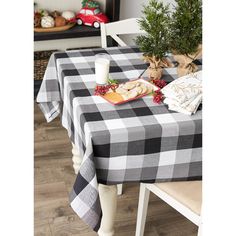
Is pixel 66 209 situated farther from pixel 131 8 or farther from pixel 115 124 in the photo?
pixel 131 8

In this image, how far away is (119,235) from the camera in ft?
6.23

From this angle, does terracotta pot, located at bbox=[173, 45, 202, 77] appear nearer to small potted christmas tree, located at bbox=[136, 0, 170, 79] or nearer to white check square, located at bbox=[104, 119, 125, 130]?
small potted christmas tree, located at bbox=[136, 0, 170, 79]

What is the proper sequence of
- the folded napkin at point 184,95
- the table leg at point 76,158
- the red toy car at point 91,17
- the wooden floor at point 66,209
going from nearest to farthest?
the folded napkin at point 184,95 < the wooden floor at point 66,209 < the table leg at point 76,158 < the red toy car at point 91,17

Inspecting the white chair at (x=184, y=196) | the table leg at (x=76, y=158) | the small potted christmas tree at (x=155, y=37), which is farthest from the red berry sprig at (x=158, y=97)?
the table leg at (x=76, y=158)

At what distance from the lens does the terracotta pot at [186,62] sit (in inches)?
63.0

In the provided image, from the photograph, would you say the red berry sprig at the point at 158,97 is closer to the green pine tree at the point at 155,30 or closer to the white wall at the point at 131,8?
the green pine tree at the point at 155,30

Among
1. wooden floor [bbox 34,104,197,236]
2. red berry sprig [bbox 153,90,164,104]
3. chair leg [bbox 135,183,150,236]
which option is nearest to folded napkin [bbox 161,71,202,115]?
red berry sprig [bbox 153,90,164,104]

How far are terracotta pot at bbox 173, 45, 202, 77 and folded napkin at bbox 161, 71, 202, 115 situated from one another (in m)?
0.09

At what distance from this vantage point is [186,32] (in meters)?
1.51

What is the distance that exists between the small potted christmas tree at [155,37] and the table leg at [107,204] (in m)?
0.48

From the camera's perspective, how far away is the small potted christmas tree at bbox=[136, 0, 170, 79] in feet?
4.88

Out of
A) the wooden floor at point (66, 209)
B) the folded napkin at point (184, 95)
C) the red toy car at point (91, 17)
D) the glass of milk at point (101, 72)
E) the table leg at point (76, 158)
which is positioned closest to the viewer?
the folded napkin at point (184, 95)
